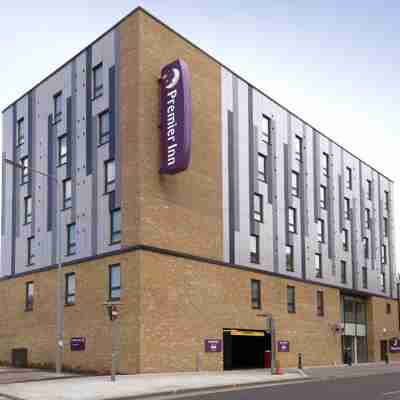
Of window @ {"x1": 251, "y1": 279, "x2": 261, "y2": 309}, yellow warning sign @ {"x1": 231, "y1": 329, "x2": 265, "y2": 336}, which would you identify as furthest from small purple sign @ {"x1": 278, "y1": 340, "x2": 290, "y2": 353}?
window @ {"x1": 251, "y1": 279, "x2": 261, "y2": 309}

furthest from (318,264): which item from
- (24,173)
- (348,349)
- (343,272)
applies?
(24,173)

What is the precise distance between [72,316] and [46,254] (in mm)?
5019

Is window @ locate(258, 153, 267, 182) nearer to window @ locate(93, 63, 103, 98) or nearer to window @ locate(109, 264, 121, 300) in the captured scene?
window @ locate(93, 63, 103, 98)

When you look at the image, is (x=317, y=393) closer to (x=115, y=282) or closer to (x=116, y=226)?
(x=115, y=282)

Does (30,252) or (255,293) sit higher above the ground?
(30,252)

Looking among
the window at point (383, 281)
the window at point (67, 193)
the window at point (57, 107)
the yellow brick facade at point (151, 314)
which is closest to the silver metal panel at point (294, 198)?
the window at point (383, 281)

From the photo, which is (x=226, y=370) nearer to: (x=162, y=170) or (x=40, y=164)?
(x=162, y=170)

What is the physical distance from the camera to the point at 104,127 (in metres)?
36.2

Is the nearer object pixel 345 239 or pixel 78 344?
pixel 78 344

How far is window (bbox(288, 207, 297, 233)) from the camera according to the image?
4612 centimetres

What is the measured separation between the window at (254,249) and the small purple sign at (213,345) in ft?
22.2

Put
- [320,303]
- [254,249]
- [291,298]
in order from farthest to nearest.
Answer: [320,303] < [291,298] < [254,249]

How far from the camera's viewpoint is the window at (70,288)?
36.4 m

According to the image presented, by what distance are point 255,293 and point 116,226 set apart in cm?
1164
